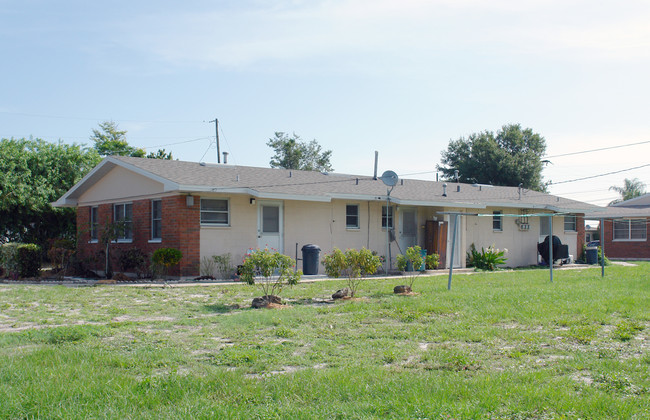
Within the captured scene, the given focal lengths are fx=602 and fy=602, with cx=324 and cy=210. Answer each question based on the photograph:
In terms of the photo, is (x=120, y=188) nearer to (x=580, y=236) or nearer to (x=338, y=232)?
(x=338, y=232)

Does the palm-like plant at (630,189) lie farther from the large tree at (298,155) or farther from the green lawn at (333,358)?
the green lawn at (333,358)

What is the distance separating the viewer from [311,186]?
20.4 m

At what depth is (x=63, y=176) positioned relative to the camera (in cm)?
2569

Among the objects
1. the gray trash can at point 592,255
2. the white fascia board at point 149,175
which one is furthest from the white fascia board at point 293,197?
the gray trash can at point 592,255

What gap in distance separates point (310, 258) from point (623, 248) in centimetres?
2286

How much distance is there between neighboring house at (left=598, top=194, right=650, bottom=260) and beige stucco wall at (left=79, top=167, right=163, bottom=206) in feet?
80.5

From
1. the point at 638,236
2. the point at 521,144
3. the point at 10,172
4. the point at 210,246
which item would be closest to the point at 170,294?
the point at 210,246

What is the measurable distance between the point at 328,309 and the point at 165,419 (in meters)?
6.28

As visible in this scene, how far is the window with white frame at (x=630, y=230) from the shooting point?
33125mm

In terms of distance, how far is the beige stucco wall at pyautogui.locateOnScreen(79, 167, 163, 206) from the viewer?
19.0 m

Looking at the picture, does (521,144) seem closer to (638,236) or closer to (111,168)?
(638,236)

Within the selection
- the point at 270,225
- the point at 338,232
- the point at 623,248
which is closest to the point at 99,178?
the point at 270,225

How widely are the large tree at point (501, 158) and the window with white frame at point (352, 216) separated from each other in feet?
92.8

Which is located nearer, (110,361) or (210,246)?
(110,361)
